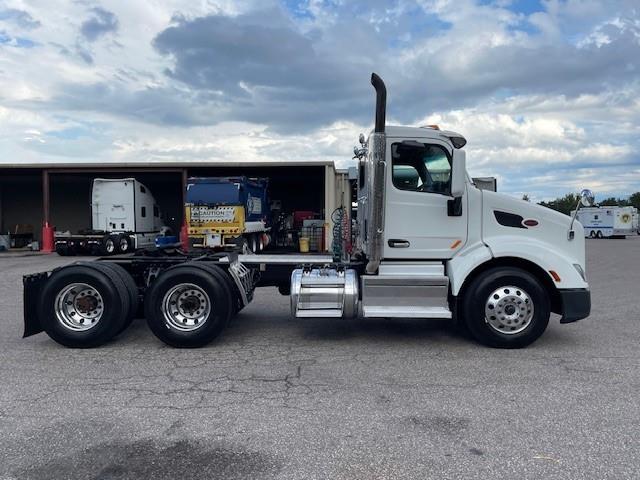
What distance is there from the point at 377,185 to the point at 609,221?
1763 inches

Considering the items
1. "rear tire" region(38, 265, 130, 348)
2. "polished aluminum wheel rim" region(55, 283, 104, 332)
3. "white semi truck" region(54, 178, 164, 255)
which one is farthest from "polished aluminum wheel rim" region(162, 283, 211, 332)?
"white semi truck" region(54, 178, 164, 255)

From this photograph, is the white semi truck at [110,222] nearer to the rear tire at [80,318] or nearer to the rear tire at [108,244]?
the rear tire at [108,244]

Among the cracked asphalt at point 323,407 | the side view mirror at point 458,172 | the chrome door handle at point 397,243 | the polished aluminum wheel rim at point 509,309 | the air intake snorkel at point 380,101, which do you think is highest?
the air intake snorkel at point 380,101

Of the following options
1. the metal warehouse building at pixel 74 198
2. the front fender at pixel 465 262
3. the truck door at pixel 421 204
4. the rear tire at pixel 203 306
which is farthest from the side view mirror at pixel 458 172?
the metal warehouse building at pixel 74 198

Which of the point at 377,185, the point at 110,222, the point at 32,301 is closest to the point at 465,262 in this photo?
the point at 377,185

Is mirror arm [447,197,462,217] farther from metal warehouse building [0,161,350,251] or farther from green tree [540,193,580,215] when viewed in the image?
metal warehouse building [0,161,350,251]

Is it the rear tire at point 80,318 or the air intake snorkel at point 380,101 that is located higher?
the air intake snorkel at point 380,101

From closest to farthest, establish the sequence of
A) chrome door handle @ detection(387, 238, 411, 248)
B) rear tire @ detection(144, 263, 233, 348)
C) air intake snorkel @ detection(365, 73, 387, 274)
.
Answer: air intake snorkel @ detection(365, 73, 387, 274) → rear tire @ detection(144, 263, 233, 348) → chrome door handle @ detection(387, 238, 411, 248)

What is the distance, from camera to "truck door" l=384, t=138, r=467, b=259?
6.55m

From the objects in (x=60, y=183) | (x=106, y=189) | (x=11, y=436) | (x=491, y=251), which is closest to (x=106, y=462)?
(x=11, y=436)

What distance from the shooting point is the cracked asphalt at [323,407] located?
3.53 m

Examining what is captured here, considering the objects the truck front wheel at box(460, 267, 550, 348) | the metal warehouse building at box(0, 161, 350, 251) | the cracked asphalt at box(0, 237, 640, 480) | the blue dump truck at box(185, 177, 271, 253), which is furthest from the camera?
the metal warehouse building at box(0, 161, 350, 251)

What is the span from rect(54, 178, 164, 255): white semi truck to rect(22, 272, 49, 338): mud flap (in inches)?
678

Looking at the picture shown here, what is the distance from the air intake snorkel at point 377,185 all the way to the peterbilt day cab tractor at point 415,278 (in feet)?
0.04
